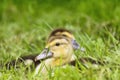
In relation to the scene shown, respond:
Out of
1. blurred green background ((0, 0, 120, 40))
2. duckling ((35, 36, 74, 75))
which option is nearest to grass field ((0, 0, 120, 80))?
blurred green background ((0, 0, 120, 40))

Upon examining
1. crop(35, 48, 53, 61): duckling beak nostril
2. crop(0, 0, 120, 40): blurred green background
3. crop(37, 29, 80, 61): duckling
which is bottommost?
crop(35, 48, 53, 61): duckling beak nostril

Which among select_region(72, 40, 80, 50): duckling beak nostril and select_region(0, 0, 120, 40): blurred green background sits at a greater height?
select_region(0, 0, 120, 40): blurred green background

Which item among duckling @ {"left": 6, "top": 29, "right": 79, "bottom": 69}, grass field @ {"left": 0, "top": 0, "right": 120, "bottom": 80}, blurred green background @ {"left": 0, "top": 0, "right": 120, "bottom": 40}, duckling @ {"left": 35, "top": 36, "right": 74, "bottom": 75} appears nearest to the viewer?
grass field @ {"left": 0, "top": 0, "right": 120, "bottom": 80}

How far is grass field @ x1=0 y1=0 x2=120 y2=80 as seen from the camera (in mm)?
5391

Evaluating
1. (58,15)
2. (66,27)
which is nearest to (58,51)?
(66,27)

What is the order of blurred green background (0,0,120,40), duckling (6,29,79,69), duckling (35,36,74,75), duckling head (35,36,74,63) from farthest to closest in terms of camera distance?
blurred green background (0,0,120,40) < duckling head (35,36,74,63) < duckling (35,36,74,75) < duckling (6,29,79,69)

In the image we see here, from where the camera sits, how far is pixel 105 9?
8969 millimetres

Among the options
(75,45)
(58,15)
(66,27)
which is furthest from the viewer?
(58,15)

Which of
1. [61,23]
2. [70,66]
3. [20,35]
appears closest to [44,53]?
[70,66]

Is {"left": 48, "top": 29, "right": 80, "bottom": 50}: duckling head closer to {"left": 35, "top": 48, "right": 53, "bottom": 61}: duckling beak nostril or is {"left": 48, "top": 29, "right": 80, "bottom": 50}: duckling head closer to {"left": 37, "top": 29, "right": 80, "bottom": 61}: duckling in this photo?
{"left": 37, "top": 29, "right": 80, "bottom": 61}: duckling

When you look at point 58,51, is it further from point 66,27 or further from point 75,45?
point 66,27

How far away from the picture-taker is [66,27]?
8.27 m

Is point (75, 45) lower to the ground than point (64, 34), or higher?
lower

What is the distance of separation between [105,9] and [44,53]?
2.91 meters
